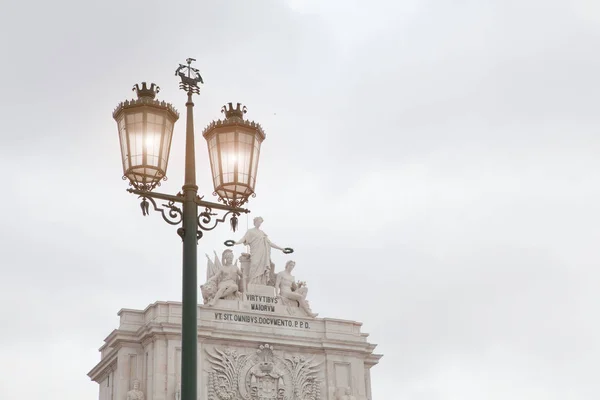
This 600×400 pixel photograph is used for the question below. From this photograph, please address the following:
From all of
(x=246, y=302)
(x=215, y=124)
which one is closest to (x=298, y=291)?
(x=246, y=302)

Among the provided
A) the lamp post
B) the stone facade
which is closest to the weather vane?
the lamp post

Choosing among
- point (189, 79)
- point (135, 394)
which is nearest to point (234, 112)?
point (189, 79)

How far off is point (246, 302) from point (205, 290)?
1548 millimetres

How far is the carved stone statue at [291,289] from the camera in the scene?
131 ft

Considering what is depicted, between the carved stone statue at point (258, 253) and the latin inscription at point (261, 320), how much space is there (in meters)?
1.56

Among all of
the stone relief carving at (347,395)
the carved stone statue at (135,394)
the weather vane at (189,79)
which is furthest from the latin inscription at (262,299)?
the weather vane at (189,79)

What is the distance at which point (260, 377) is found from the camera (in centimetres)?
3791

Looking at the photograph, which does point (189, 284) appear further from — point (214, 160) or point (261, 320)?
point (261, 320)

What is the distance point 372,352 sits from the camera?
41.9 m

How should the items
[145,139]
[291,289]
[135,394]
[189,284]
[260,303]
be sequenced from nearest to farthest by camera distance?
[189,284]
[145,139]
[135,394]
[260,303]
[291,289]

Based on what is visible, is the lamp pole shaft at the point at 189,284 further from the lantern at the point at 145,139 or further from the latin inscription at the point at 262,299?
the latin inscription at the point at 262,299

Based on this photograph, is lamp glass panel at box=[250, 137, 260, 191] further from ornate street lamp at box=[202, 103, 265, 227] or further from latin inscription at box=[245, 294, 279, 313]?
latin inscription at box=[245, 294, 279, 313]

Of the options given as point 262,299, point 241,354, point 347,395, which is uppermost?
point 262,299

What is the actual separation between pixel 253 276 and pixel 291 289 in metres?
1.53
